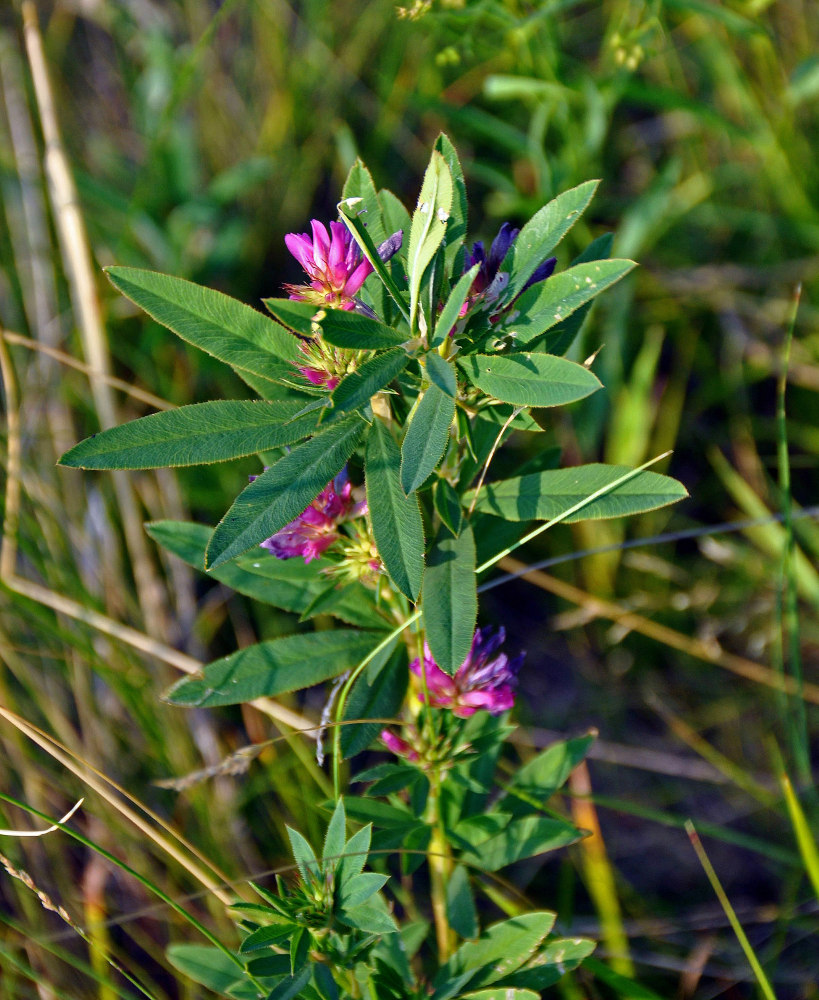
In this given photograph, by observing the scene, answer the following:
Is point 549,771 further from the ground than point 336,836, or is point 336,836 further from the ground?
point 336,836

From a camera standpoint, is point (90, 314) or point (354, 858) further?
point (90, 314)

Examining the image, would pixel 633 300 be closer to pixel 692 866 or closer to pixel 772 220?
pixel 772 220

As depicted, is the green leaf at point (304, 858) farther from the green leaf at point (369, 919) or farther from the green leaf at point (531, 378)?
the green leaf at point (531, 378)

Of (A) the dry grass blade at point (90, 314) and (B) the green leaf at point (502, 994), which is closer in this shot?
(B) the green leaf at point (502, 994)

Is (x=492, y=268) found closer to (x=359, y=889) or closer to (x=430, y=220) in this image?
(x=430, y=220)

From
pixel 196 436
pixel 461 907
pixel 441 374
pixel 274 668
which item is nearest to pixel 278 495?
pixel 196 436

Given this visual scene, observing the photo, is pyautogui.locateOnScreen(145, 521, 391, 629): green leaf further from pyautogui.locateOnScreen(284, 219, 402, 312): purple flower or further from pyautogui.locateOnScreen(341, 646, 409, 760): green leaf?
pyautogui.locateOnScreen(284, 219, 402, 312): purple flower

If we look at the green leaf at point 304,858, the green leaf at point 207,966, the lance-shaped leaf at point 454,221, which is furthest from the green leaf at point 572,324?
the green leaf at point 207,966

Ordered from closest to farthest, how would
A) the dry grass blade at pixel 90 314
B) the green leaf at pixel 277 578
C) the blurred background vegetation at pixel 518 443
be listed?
the green leaf at pixel 277 578, the blurred background vegetation at pixel 518 443, the dry grass blade at pixel 90 314
